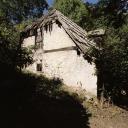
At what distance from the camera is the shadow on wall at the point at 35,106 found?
13.9 m

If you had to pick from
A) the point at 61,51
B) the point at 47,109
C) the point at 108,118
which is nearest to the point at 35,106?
the point at 47,109

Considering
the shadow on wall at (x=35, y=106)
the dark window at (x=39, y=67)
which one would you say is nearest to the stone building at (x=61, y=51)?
the dark window at (x=39, y=67)

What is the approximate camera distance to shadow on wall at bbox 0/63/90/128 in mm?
13913

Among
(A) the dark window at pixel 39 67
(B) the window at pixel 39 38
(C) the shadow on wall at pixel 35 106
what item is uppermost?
(B) the window at pixel 39 38

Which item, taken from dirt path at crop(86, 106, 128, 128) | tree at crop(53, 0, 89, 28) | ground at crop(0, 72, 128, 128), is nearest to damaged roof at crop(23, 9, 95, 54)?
ground at crop(0, 72, 128, 128)

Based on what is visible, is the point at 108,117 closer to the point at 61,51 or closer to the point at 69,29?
the point at 61,51

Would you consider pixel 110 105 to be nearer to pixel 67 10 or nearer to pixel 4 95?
pixel 4 95

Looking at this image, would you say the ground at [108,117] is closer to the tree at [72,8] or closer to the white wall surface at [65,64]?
the white wall surface at [65,64]

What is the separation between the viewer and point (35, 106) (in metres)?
15.7

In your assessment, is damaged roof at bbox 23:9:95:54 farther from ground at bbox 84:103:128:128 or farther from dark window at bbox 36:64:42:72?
ground at bbox 84:103:128:128

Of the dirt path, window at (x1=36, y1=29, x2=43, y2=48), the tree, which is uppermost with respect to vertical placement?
the tree

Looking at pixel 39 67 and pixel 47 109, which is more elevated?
pixel 39 67

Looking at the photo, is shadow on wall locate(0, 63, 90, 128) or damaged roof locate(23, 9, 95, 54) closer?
shadow on wall locate(0, 63, 90, 128)

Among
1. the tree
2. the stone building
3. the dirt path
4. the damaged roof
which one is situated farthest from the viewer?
the tree
